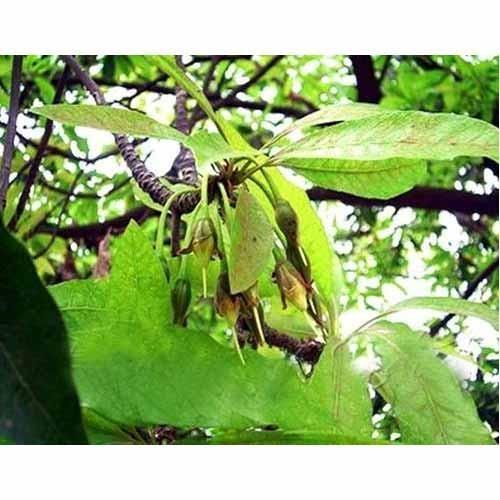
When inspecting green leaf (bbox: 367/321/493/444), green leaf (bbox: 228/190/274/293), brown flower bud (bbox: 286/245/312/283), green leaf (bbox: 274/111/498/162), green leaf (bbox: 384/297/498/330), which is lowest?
green leaf (bbox: 367/321/493/444)

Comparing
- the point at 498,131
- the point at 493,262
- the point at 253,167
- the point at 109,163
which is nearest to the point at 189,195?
the point at 253,167

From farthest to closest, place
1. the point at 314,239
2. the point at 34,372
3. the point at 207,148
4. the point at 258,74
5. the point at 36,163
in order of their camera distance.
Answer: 1. the point at 258,74
2. the point at 36,163
3. the point at 314,239
4. the point at 207,148
5. the point at 34,372

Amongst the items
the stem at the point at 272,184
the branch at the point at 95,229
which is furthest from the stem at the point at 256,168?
the branch at the point at 95,229

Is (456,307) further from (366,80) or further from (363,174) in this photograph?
(366,80)

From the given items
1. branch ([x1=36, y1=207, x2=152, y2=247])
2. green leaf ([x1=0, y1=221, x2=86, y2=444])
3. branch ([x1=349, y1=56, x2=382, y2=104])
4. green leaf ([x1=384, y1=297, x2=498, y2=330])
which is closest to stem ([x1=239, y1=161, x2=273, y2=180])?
green leaf ([x1=384, y1=297, x2=498, y2=330])

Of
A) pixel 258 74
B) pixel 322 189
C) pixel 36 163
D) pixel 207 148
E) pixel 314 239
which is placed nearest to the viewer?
pixel 207 148

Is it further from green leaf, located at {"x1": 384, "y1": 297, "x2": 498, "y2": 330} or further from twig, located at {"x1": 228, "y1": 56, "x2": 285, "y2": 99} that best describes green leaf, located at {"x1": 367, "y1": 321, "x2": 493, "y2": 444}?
twig, located at {"x1": 228, "y1": 56, "x2": 285, "y2": 99}

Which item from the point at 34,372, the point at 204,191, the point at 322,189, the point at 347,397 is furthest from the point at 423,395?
the point at 322,189
